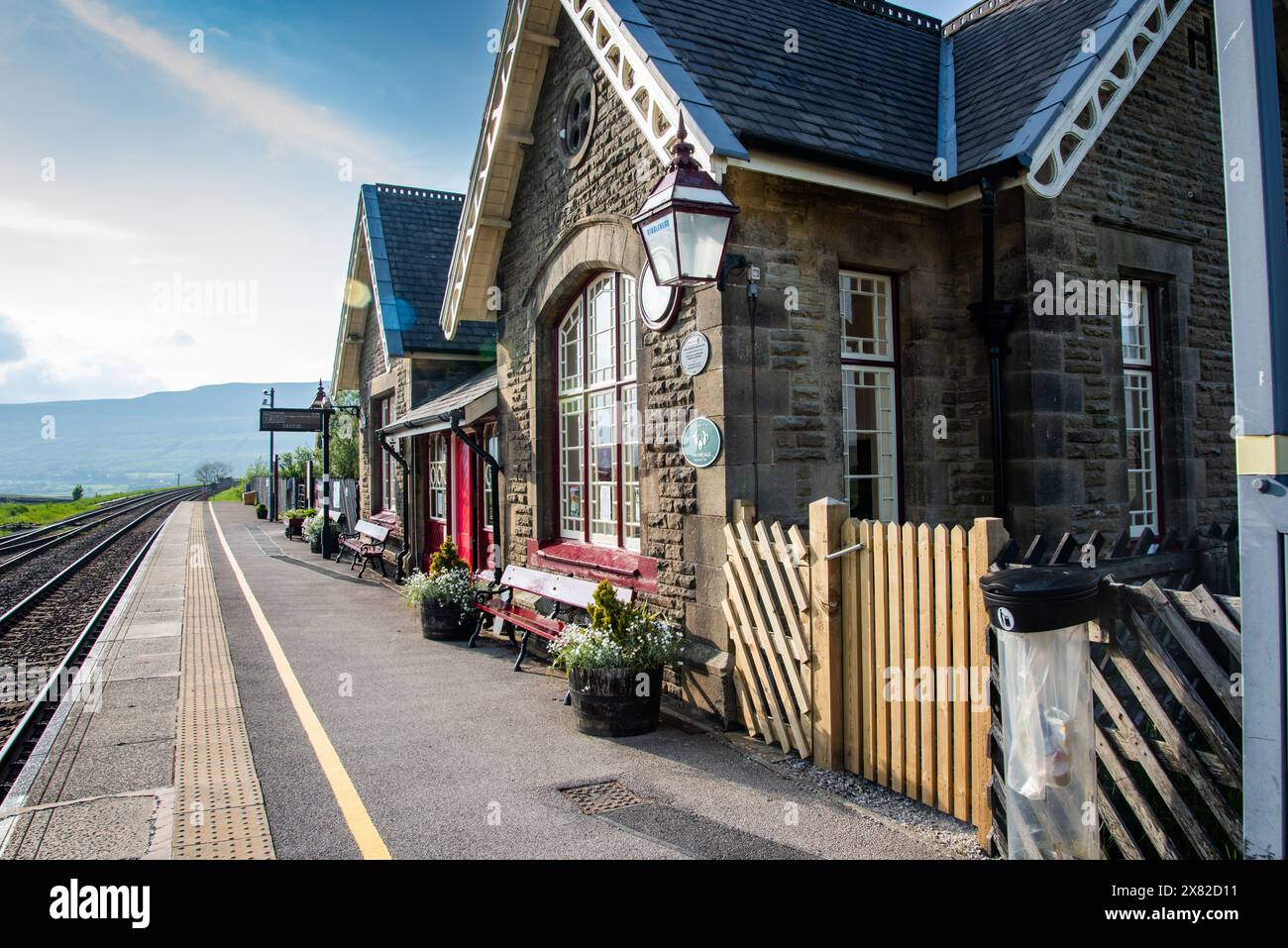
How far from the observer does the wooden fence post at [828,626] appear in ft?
18.7

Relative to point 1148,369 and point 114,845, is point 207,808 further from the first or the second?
point 1148,369

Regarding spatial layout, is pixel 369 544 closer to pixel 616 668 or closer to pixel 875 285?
pixel 616 668

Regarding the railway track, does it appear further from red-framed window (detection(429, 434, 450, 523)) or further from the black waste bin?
the black waste bin

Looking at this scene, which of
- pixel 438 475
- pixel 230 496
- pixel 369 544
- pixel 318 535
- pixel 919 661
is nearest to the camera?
pixel 919 661

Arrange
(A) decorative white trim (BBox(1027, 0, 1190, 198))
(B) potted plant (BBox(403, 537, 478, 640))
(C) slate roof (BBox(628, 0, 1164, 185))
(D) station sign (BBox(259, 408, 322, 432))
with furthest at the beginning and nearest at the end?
(D) station sign (BBox(259, 408, 322, 432)) < (B) potted plant (BBox(403, 537, 478, 640)) < (A) decorative white trim (BBox(1027, 0, 1190, 198)) < (C) slate roof (BBox(628, 0, 1164, 185))

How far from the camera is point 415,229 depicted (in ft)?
63.3

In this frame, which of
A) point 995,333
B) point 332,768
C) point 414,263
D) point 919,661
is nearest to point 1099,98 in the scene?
point 995,333

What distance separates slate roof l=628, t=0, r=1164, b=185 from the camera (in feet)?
24.5

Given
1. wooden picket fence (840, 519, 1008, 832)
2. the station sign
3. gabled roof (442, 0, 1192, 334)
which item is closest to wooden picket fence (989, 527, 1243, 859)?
wooden picket fence (840, 519, 1008, 832)

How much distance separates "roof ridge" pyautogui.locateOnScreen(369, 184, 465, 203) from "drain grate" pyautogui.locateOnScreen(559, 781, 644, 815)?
16.3 m

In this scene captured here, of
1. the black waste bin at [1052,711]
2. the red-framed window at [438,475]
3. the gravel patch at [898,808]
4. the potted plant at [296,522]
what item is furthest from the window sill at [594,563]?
the potted plant at [296,522]

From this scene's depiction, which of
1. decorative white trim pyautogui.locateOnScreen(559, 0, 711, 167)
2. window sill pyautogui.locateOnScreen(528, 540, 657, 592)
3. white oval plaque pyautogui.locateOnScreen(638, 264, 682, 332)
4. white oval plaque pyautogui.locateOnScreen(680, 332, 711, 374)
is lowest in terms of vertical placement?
window sill pyautogui.locateOnScreen(528, 540, 657, 592)

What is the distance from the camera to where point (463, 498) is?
14781 millimetres

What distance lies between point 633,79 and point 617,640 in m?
4.76
